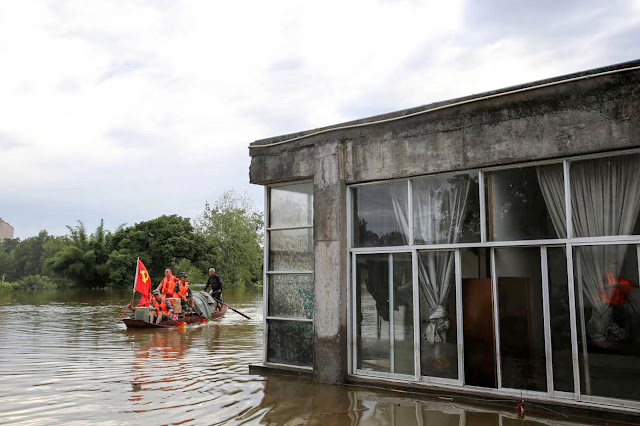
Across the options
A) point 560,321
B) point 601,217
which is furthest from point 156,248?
point 601,217

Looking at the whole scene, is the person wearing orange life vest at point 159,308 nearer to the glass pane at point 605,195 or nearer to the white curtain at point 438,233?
the white curtain at point 438,233

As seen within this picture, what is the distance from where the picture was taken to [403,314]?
28.2ft

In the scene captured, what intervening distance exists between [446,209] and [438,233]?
1.31ft

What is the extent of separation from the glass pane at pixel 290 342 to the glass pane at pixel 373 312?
1101mm

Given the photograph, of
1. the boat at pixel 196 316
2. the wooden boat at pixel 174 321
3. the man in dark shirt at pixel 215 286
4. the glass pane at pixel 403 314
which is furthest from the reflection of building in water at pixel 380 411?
the man in dark shirt at pixel 215 286

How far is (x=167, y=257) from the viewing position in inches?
2048

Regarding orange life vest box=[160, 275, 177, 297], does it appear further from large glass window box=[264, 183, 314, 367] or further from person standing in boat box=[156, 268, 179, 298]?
large glass window box=[264, 183, 314, 367]

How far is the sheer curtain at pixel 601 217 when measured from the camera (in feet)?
22.7

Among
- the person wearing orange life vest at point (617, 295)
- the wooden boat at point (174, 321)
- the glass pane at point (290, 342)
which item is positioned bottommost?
the wooden boat at point (174, 321)

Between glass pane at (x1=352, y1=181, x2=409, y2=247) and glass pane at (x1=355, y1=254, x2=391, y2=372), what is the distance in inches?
12.1

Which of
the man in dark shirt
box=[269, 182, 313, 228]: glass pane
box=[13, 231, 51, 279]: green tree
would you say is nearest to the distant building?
box=[13, 231, 51, 279]: green tree

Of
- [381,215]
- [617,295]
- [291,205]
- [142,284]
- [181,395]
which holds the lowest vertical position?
[181,395]

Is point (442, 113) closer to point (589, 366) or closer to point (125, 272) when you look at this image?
point (589, 366)

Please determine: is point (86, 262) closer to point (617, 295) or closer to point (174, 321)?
point (174, 321)
